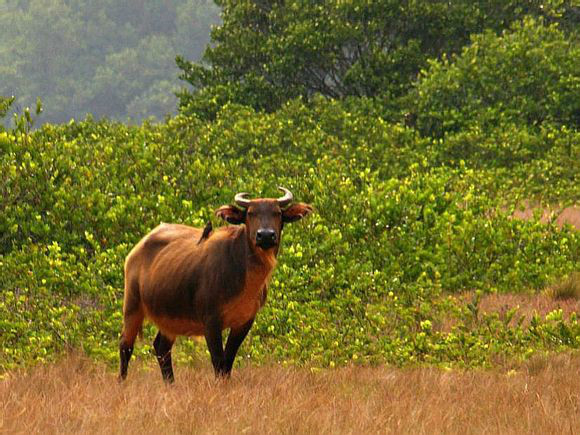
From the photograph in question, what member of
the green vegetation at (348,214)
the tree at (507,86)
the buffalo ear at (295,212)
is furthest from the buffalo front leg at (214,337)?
the tree at (507,86)

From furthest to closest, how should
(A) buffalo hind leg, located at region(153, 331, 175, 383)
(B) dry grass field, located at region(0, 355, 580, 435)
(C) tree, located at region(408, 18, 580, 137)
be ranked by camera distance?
1. (C) tree, located at region(408, 18, 580, 137)
2. (A) buffalo hind leg, located at region(153, 331, 175, 383)
3. (B) dry grass field, located at region(0, 355, 580, 435)

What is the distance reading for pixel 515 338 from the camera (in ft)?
35.5

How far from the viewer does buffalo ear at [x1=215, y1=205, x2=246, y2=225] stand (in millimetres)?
8211

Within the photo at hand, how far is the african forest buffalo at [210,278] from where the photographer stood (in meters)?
8.23

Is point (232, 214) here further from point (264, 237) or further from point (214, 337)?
point (214, 337)

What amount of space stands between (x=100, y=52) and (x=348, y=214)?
94365mm

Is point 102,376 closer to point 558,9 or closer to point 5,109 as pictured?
point 5,109

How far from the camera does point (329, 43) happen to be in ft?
102

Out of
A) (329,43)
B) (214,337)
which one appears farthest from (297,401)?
(329,43)

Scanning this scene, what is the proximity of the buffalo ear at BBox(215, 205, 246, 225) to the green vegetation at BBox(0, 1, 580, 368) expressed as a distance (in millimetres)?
2330

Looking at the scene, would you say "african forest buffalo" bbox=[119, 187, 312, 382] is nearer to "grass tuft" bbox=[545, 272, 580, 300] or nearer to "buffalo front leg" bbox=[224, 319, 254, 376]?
"buffalo front leg" bbox=[224, 319, 254, 376]

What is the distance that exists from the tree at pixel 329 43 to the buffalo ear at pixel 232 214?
21.6 meters

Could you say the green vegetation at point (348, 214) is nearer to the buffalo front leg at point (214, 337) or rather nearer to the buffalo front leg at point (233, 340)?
the buffalo front leg at point (233, 340)

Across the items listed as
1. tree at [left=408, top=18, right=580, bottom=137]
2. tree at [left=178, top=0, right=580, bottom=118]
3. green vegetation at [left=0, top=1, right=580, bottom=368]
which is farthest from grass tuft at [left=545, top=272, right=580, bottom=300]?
tree at [left=178, top=0, right=580, bottom=118]
